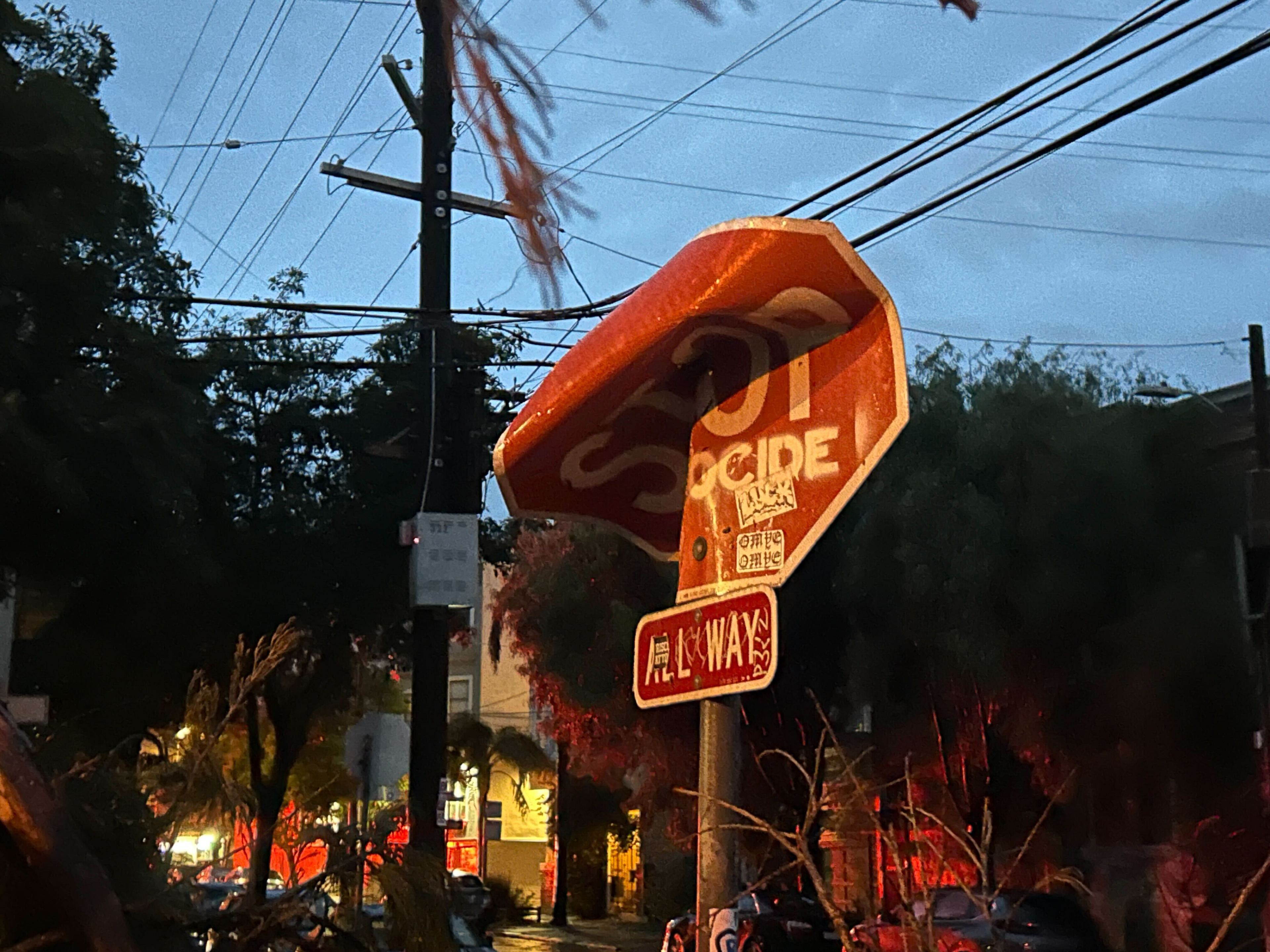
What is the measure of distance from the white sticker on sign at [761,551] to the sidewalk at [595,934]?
26044 millimetres

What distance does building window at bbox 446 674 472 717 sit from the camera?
4756 centimetres

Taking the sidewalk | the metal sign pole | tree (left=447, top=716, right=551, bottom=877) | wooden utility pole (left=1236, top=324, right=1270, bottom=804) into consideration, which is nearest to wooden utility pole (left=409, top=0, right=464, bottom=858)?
wooden utility pole (left=1236, top=324, right=1270, bottom=804)

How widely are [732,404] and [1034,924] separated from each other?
630 inches

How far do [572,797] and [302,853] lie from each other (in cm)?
3224

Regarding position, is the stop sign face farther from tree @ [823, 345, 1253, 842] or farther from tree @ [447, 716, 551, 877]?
tree @ [447, 716, 551, 877]

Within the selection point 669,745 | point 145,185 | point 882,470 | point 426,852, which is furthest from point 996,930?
point 669,745

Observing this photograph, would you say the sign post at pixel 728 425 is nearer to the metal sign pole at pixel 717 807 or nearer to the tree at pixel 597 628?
the metal sign pole at pixel 717 807

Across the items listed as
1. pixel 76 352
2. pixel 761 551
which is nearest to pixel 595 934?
pixel 76 352

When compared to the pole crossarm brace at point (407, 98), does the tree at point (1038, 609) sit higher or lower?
lower

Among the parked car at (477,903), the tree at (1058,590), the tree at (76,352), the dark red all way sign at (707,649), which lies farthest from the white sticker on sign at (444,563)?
the dark red all way sign at (707,649)

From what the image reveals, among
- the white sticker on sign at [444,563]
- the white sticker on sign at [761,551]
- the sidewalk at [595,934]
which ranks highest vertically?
the white sticker on sign at [444,563]

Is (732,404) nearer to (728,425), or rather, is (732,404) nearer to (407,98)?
(728,425)

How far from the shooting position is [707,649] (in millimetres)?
3723

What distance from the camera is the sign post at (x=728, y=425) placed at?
3.50 m
